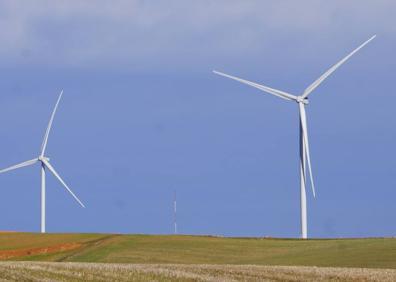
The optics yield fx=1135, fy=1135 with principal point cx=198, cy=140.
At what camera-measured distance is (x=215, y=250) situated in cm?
7538

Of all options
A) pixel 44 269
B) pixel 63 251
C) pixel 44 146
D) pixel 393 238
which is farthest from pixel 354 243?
pixel 44 269

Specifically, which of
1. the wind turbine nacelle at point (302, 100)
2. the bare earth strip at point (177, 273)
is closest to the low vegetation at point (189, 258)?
the bare earth strip at point (177, 273)

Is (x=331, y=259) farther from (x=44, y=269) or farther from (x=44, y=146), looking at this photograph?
(x=44, y=146)

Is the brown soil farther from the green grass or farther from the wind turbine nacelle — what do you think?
the wind turbine nacelle

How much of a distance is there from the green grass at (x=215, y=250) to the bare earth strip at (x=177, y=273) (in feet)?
37.0

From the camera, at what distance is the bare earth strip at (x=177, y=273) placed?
41406 mm

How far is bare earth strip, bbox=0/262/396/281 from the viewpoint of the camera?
41406 millimetres

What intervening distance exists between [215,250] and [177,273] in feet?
101

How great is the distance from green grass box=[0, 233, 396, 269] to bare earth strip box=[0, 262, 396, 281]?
11.3 metres

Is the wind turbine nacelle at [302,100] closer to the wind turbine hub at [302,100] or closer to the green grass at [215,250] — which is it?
the wind turbine hub at [302,100]

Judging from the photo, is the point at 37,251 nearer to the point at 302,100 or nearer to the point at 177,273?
the point at 302,100

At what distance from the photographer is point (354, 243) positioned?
7638 centimetres

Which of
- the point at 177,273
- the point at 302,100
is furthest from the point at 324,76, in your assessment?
the point at 177,273

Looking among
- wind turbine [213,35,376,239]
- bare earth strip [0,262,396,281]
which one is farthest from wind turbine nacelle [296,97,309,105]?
bare earth strip [0,262,396,281]
